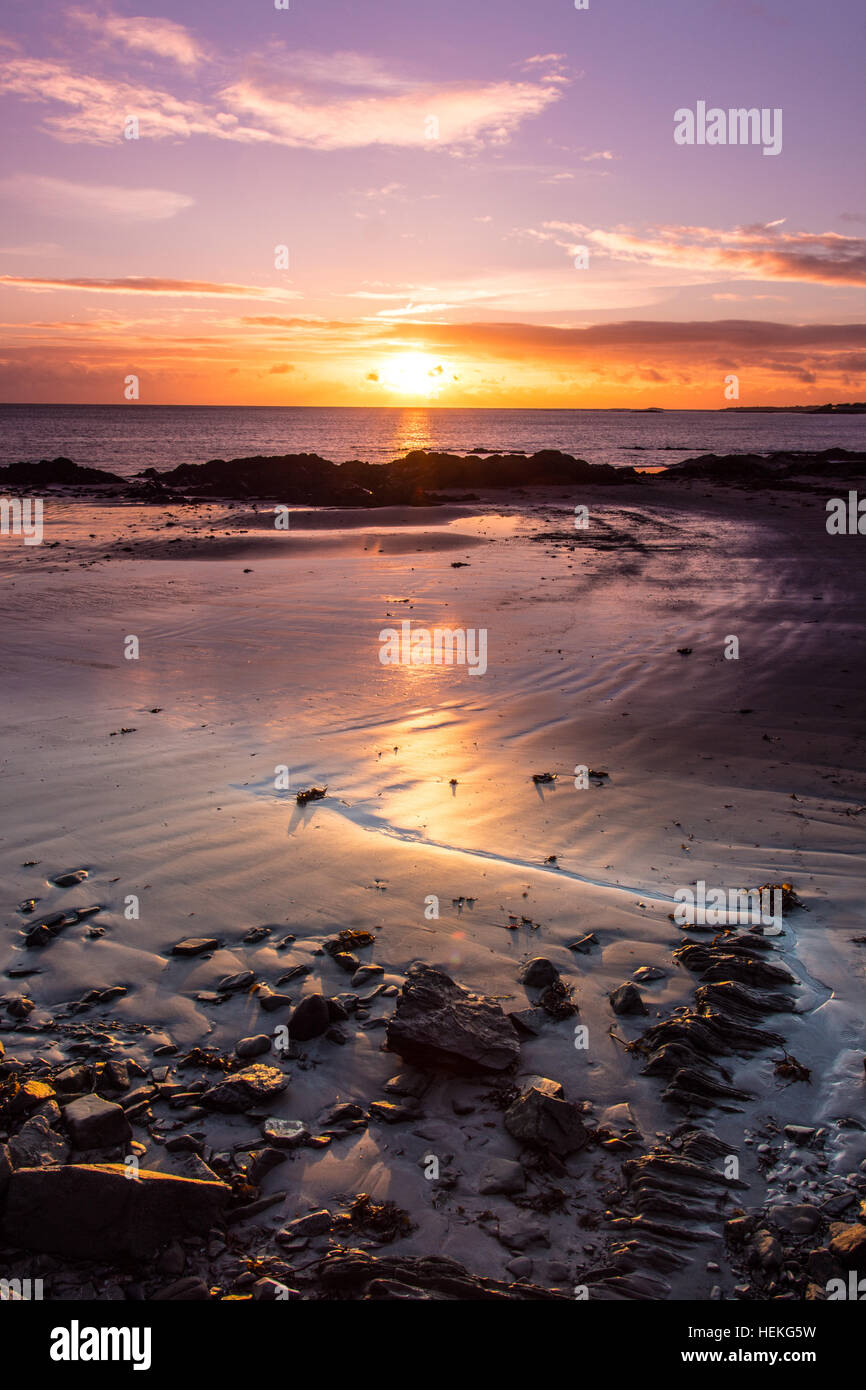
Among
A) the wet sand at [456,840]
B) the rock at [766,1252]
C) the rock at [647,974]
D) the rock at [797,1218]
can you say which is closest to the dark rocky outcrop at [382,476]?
the wet sand at [456,840]

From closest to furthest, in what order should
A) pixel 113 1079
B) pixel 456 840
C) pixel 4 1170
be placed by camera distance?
pixel 4 1170 < pixel 113 1079 < pixel 456 840

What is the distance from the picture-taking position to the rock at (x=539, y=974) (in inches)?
205

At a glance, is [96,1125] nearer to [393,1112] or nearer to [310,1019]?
[310,1019]

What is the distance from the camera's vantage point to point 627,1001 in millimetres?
4996

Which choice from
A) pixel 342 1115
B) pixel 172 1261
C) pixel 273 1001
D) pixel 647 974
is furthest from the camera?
pixel 647 974

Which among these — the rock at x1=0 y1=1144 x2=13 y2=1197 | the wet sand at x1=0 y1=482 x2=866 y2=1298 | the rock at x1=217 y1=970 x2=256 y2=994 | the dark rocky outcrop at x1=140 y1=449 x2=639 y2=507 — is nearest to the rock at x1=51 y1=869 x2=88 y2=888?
the wet sand at x1=0 y1=482 x2=866 y2=1298

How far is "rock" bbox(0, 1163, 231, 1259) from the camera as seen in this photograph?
3410 millimetres

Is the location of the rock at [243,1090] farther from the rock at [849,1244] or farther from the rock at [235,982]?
the rock at [849,1244]

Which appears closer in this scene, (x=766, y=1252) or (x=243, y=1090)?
(x=766, y=1252)

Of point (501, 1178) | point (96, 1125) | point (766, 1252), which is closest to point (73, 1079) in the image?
point (96, 1125)

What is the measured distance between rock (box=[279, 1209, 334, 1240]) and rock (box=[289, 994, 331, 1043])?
1175mm

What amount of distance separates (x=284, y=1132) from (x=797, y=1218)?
231 centimetres

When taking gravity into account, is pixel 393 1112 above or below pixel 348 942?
below
